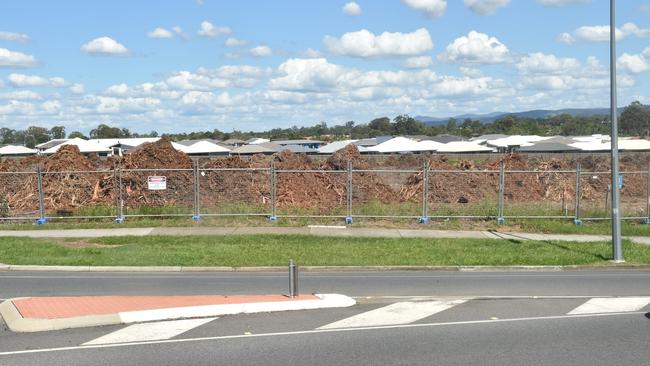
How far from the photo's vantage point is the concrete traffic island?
30.1 feet

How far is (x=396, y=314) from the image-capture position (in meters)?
10.2

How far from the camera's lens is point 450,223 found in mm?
23328

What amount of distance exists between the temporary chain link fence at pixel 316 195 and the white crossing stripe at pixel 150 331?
507 inches

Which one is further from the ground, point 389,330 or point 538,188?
point 538,188

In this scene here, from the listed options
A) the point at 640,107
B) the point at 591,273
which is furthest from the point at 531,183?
the point at 640,107

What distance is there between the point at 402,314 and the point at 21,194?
24036 millimetres

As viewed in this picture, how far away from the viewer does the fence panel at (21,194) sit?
2719 cm

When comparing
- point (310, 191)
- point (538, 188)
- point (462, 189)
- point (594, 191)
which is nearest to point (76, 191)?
point (310, 191)

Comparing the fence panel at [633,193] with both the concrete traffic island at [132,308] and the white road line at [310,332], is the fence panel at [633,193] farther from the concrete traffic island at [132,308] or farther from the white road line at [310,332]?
the concrete traffic island at [132,308]

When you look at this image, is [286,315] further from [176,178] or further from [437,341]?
[176,178]

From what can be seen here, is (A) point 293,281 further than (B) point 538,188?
No

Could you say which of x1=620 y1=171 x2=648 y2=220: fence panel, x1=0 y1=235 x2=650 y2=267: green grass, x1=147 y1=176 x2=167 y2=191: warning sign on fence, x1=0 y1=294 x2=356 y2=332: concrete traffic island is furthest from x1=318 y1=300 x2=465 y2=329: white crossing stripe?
x1=620 y1=171 x2=648 y2=220: fence panel

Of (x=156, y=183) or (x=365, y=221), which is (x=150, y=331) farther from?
(x=365, y=221)

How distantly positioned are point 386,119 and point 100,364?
622ft
